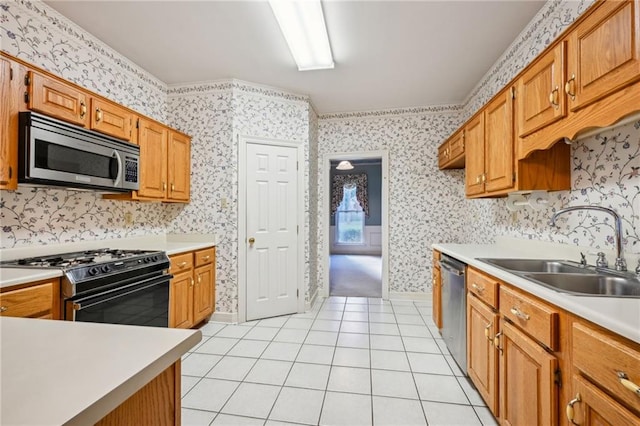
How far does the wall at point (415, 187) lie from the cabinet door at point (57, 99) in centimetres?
306

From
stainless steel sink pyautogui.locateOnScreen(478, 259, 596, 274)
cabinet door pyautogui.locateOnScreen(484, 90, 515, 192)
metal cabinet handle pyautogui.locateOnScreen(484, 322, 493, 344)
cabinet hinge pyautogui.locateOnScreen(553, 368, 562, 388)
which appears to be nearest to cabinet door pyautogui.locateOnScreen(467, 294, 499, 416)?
metal cabinet handle pyautogui.locateOnScreen(484, 322, 493, 344)

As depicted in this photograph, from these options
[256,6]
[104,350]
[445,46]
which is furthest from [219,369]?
[445,46]

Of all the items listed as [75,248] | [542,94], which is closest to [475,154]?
[542,94]

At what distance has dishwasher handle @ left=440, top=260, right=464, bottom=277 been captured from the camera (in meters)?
2.14

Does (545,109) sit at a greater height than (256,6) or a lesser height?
lesser

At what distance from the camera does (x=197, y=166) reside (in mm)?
3256

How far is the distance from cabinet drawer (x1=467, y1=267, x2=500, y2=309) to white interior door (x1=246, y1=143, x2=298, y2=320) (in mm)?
1996

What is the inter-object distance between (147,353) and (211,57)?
2908mm

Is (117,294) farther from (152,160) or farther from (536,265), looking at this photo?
(536,265)

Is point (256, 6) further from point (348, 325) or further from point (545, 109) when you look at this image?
point (348, 325)

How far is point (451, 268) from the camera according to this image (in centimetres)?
231

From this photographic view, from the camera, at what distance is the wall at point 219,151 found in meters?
3.18

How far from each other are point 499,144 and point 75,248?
337 centimetres

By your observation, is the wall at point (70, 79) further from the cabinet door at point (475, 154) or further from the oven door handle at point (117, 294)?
the cabinet door at point (475, 154)
